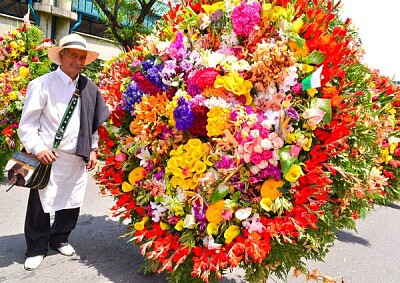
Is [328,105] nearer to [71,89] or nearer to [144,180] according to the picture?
[144,180]

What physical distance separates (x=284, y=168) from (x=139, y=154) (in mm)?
1032

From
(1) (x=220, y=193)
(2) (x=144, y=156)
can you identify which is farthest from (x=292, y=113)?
(2) (x=144, y=156)

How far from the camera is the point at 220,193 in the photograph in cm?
222

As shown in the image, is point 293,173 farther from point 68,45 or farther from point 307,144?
point 68,45

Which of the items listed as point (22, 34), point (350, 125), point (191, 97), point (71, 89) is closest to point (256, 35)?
point (191, 97)

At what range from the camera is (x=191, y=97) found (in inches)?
94.4

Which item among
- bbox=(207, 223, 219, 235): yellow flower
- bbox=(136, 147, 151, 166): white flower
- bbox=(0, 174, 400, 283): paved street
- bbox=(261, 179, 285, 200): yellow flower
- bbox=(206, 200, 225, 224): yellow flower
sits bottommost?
bbox=(0, 174, 400, 283): paved street

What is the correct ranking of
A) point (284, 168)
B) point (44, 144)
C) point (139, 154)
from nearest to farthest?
point (284, 168)
point (139, 154)
point (44, 144)

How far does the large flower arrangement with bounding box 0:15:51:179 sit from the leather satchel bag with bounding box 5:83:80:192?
7.65 ft

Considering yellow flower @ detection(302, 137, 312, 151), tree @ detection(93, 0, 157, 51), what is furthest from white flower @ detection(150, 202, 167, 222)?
tree @ detection(93, 0, 157, 51)

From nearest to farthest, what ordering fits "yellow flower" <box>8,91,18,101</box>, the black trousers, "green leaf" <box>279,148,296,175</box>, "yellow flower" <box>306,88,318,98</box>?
"green leaf" <box>279,148,296,175</box>, "yellow flower" <box>306,88,318,98</box>, the black trousers, "yellow flower" <box>8,91,18,101</box>

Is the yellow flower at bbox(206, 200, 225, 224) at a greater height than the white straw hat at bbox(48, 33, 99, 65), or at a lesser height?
lesser

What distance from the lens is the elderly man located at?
283cm

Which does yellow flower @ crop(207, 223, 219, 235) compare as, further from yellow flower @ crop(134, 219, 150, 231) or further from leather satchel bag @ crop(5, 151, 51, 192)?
leather satchel bag @ crop(5, 151, 51, 192)
